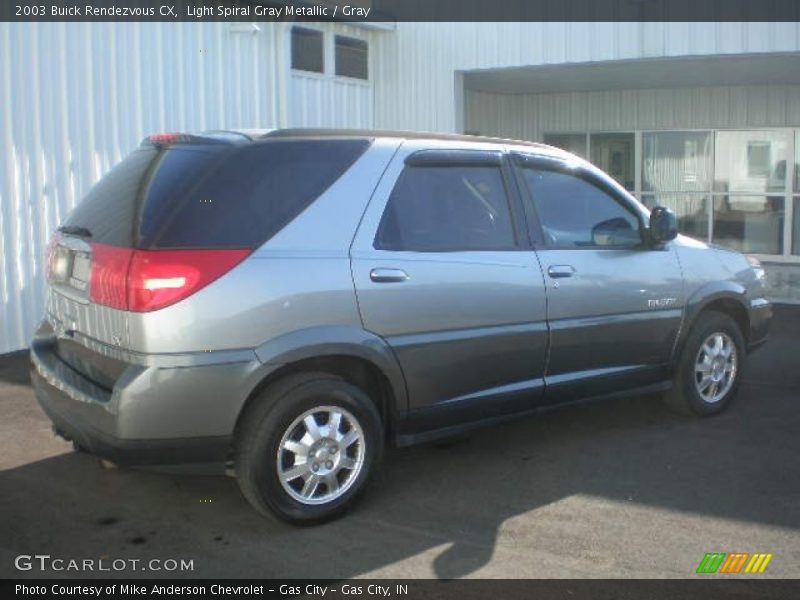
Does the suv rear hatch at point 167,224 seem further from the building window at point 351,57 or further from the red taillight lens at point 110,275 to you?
the building window at point 351,57

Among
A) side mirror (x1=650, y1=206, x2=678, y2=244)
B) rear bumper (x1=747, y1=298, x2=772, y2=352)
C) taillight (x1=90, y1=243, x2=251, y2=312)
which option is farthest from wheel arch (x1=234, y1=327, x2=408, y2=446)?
rear bumper (x1=747, y1=298, x2=772, y2=352)

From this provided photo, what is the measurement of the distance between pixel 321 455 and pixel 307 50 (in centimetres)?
811

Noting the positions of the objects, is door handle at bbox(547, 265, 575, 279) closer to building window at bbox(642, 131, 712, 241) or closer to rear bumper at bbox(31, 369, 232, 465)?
rear bumper at bbox(31, 369, 232, 465)

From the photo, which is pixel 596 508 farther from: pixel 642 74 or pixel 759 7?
pixel 642 74

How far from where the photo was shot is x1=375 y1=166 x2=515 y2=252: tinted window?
186 inches

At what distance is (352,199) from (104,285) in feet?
4.06

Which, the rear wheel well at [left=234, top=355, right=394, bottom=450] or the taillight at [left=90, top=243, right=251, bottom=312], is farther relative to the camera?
the rear wheel well at [left=234, top=355, right=394, bottom=450]

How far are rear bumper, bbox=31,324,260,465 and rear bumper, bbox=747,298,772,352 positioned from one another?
397cm

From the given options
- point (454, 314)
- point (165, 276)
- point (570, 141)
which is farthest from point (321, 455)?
point (570, 141)

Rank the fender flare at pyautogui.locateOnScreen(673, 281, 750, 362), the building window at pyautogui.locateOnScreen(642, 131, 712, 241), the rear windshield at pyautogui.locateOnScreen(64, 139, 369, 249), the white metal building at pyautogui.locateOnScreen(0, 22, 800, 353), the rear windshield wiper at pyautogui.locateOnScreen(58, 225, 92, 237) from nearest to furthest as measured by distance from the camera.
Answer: the rear windshield at pyautogui.locateOnScreen(64, 139, 369, 249)
the rear windshield wiper at pyautogui.locateOnScreen(58, 225, 92, 237)
the fender flare at pyautogui.locateOnScreen(673, 281, 750, 362)
the white metal building at pyautogui.locateOnScreen(0, 22, 800, 353)
the building window at pyautogui.locateOnScreen(642, 131, 712, 241)

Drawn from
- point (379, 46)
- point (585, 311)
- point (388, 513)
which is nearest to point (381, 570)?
point (388, 513)

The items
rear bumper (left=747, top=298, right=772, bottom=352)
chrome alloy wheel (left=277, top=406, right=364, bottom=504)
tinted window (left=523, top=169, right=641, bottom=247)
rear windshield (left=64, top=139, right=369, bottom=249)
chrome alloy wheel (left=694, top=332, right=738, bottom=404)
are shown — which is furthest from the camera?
rear bumper (left=747, top=298, right=772, bottom=352)

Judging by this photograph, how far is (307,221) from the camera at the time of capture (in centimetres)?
435

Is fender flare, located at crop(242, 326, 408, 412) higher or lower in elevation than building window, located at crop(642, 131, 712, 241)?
lower
